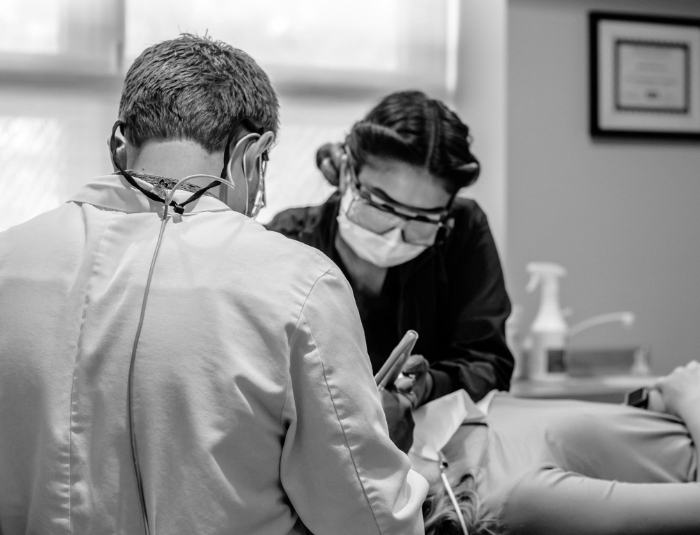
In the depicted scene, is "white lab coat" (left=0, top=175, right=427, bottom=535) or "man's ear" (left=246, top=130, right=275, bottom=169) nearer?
"white lab coat" (left=0, top=175, right=427, bottom=535)

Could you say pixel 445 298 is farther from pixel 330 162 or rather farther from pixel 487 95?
pixel 487 95

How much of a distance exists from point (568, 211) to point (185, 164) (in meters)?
2.75

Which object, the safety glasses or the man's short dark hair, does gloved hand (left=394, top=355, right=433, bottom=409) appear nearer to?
the safety glasses

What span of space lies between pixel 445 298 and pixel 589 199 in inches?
66.4

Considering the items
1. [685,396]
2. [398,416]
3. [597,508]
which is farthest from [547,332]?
[398,416]

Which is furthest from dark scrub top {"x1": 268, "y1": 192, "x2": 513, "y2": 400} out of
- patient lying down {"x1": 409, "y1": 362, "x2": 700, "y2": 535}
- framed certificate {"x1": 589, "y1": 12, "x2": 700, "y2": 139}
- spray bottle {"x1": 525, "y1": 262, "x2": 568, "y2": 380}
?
framed certificate {"x1": 589, "y1": 12, "x2": 700, "y2": 139}

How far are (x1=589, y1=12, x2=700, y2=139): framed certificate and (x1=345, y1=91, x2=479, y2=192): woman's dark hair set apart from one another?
1805 mm

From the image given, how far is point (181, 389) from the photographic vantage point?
0.91 m

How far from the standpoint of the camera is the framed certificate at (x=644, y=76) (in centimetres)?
353

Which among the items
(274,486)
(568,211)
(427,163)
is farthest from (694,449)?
(568,211)

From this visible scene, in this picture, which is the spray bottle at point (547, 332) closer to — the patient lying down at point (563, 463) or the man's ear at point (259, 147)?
the patient lying down at point (563, 463)

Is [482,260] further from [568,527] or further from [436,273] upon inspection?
[568,527]

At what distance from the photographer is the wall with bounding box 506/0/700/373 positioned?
3.49 metres

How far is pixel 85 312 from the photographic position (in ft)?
3.04
